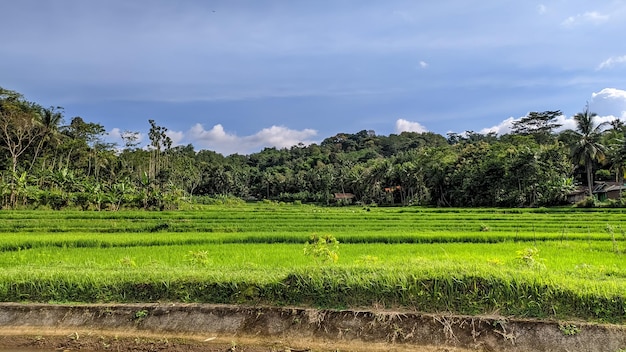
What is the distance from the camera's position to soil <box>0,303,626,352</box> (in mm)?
4703

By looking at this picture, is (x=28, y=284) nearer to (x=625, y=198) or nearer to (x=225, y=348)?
(x=225, y=348)

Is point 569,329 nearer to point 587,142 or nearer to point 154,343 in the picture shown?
point 154,343

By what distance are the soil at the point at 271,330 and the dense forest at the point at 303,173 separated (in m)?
30.5

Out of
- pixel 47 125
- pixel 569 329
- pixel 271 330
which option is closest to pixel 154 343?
pixel 271 330

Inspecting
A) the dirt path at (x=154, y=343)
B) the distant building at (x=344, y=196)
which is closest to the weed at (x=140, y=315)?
the dirt path at (x=154, y=343)

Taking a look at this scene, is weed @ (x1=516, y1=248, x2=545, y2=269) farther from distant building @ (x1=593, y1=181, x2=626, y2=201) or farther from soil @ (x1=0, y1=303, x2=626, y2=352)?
distant building @ (x1=593, y1=181, x2=626, y2=201)

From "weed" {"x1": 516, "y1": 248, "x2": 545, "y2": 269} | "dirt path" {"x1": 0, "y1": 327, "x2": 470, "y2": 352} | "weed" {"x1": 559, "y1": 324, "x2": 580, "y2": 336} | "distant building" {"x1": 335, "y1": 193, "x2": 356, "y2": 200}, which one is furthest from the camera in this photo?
"distant building" {"x1": 335, "y1": 193, "x2": 356, "y2": 200}

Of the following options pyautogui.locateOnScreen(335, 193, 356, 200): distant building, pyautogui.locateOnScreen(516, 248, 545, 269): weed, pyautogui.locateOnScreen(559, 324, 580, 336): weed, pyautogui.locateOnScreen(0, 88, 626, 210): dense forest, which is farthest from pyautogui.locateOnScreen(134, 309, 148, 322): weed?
pyautogui.locateOnScreen(335, 193, 356, 200): distant building

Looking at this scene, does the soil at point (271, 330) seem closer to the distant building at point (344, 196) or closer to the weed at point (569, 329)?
the weed at point (569, 329)

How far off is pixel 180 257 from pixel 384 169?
6722 cm

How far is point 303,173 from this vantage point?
92625mm

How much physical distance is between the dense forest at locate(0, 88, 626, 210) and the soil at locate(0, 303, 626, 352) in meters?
30.5

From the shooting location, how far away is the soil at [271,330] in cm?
470

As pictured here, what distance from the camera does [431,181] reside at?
60562 mm
